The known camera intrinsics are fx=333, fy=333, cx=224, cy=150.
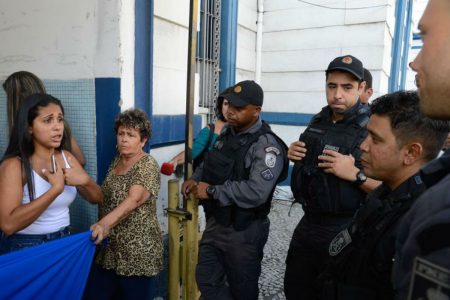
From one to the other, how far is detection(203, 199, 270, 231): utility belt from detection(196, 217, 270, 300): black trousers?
0.04 meters

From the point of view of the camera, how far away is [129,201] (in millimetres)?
1932

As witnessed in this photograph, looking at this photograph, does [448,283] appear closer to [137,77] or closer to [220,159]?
[220,159]

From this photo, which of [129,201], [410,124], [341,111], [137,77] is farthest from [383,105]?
[137,77]

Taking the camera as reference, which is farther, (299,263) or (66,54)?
(66,54)

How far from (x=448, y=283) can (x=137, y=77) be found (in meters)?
2.32

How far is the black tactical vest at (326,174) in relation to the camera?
6.22 ft

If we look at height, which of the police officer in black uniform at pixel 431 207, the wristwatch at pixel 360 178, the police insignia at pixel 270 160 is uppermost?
the police officer in black uniform at pixel 431 207

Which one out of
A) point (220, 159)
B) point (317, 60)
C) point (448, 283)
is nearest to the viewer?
point (448, 283)

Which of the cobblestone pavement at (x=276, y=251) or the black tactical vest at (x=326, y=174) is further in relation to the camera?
the cobblestone pavement at (x=276, y=251)

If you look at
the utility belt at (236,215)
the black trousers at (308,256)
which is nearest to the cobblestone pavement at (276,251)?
the black trousers at (308,256)

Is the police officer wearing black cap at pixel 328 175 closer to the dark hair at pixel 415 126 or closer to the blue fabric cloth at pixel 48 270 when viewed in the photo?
the dark hair at pixel 415 126

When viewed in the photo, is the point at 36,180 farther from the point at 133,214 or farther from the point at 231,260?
the point at 231,260

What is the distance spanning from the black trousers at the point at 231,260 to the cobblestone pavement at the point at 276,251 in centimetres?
87

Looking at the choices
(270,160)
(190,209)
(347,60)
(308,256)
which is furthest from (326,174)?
(190,209)
